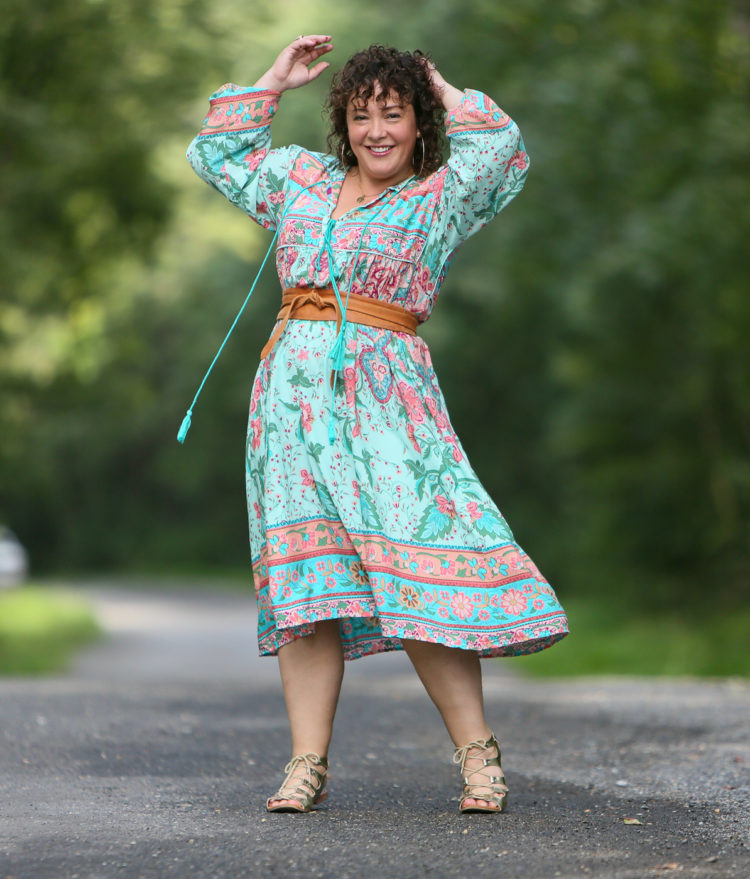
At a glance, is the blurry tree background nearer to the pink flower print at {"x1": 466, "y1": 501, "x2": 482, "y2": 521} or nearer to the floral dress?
the floral dress

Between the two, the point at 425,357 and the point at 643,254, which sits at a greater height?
the point at 643,254

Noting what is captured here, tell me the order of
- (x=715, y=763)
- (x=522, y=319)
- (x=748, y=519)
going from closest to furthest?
1. (x=715, y=763)
2. (x=748, y=519)
3. (x=522, y=319)

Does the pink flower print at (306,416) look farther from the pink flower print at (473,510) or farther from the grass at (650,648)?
the grass at (650,648)

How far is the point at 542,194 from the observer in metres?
12.4

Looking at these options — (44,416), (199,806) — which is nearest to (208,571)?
(44,416)

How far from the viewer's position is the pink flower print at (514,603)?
339cm

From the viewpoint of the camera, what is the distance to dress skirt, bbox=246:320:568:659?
133 inches

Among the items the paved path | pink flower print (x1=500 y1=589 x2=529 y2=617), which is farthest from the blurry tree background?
pink flower print (x1=500 y1=589 x2=529 y2=617)

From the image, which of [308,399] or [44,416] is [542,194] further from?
[308,399]

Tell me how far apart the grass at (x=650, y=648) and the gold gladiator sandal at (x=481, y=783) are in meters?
7.19

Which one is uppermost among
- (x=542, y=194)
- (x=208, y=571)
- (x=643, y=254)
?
(x=542, y=194)

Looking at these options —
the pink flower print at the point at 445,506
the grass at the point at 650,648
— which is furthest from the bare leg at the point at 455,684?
the grass at the point at 650,648

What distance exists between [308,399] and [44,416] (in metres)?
13.8

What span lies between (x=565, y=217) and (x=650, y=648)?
4.11m
